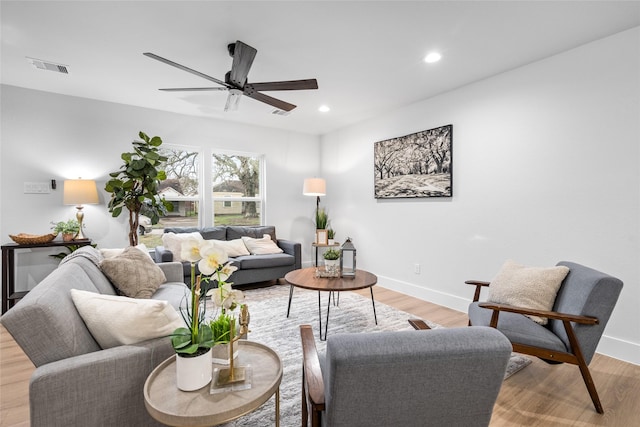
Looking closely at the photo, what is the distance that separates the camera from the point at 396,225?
168 inches

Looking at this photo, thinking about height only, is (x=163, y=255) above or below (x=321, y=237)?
below

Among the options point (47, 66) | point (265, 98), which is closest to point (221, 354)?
point (265, 98)

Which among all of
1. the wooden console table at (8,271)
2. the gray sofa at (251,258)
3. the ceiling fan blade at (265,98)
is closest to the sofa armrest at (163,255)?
the gray sofa at (251,258)

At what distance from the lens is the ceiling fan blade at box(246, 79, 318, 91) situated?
2.48 metres

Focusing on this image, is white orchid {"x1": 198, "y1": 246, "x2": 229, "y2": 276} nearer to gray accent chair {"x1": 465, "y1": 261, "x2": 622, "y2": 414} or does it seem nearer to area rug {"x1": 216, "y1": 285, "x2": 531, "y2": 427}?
area rug {"x1": 216, "y1": 285, "x2": 531, "y2": 427}

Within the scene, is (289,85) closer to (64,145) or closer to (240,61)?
(240,61)

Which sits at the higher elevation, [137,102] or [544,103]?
[137,102]

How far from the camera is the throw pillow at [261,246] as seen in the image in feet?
14.7

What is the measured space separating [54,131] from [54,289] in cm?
350

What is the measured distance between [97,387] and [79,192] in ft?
10.8

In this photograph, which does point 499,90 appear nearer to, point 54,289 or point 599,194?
point 599,194

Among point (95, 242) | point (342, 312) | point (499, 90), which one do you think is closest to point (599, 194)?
point (499, 90)

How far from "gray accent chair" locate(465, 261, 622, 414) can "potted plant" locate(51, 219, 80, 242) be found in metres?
4.26

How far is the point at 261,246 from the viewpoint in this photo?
177 inches
